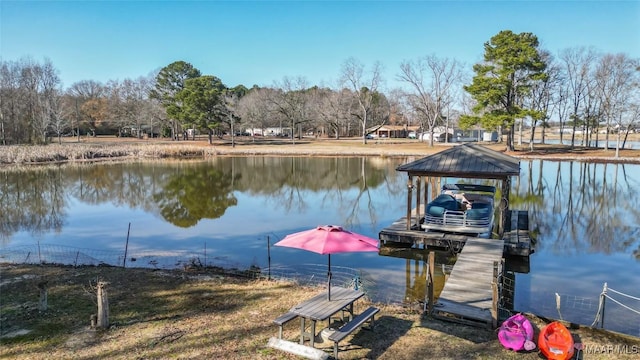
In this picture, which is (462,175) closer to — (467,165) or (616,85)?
(467,165)

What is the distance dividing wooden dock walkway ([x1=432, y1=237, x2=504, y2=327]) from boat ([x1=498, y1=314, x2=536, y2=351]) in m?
0.60

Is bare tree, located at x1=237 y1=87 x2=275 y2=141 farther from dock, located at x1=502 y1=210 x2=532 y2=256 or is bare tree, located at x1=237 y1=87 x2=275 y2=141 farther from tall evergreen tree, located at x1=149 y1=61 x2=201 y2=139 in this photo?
dock, located at x1=502 y1=210 x2=532 y2=256

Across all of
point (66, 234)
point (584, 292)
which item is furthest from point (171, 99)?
point (584, 292)

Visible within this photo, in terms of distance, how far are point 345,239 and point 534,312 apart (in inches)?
202

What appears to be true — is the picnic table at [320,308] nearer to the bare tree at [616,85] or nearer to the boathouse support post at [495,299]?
the boathouse support post at [495,299]

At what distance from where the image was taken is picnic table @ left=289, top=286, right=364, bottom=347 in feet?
21.5

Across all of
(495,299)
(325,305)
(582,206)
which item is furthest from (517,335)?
(582,206)

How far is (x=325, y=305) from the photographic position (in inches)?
276

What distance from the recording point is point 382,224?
1844cm

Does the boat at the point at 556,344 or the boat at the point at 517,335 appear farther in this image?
the boat at the point at 517,335

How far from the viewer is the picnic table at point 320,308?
6551mm

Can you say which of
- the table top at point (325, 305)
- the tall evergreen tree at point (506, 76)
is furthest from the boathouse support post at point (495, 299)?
the tall evergreen tree at point (506, 76)

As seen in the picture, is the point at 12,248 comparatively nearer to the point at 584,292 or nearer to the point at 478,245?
the point at 478,245

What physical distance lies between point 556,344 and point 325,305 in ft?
11.5
